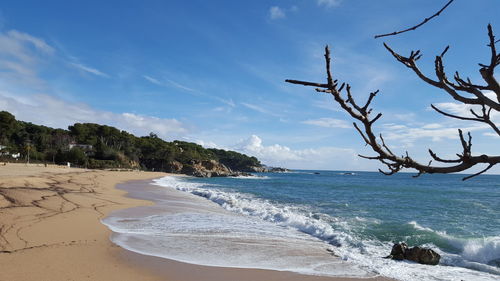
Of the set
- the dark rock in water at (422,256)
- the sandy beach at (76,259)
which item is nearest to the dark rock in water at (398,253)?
the dark rock in water at (422,256)

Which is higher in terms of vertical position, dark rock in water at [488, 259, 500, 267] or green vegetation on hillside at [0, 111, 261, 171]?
green vegetation on hillside at [0, 111, 261, 171]

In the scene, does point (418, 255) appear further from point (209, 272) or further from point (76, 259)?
point (76, 259)

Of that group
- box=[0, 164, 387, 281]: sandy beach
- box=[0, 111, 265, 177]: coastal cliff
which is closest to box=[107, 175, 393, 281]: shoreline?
box=[0, 164, 387, 281]: sandy beach

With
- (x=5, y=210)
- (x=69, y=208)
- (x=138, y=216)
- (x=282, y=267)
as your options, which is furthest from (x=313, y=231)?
(x=5, y=210)

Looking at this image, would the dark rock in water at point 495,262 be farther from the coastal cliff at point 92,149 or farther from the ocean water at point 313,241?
the coastal cliff at point 92,149

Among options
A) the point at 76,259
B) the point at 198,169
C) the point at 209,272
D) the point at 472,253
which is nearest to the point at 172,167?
the point at 198,169

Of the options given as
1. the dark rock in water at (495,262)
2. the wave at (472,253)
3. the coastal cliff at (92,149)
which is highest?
the coastal cliff at (92,149)

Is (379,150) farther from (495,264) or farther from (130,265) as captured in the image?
(495,264)

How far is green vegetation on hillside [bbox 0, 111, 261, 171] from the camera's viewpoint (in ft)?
195

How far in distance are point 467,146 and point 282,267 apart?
617 cm

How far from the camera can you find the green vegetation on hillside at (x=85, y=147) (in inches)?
2345

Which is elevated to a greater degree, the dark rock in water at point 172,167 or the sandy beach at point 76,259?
the dark rock in water at point 172,167

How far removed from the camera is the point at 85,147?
71.9 m

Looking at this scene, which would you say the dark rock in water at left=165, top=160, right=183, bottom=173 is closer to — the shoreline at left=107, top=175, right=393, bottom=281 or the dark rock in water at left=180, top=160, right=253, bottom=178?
the dark rock in water at left=180, top=160, right=253, bottom=178
